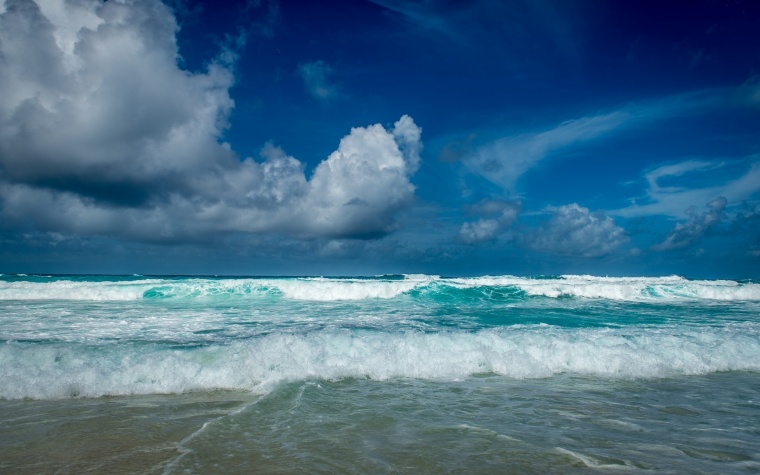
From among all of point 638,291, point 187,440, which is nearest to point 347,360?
point 187,440

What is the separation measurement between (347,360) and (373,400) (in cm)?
206

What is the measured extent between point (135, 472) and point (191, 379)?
349cm

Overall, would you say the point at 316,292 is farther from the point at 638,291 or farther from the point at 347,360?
the point at 638,291

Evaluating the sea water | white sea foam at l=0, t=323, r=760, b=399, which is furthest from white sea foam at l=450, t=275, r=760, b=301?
white sea foam at l=0, t=323, r=760, b=399

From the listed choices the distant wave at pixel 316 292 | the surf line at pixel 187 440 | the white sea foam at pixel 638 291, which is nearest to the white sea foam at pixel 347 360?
the surf line at pixel 187 440

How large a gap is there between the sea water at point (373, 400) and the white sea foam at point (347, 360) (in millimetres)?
34

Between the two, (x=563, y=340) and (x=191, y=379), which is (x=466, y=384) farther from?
(x=191, y=379)

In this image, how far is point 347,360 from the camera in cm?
838

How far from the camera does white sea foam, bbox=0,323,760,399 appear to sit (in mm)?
7012

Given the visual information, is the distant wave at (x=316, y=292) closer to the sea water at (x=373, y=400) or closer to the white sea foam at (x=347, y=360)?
the sea water at (x=373, y=400)

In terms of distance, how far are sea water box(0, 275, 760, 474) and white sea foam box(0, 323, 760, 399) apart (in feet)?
0.11

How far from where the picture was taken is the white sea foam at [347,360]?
7.01 meters

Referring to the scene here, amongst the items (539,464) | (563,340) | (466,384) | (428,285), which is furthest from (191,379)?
(428,285)

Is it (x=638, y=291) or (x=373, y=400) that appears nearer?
(x=373, y=400)
